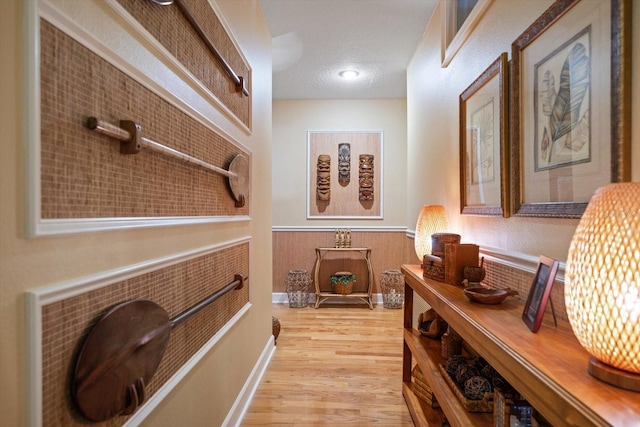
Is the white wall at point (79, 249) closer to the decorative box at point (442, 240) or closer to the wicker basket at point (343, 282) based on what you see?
the decorative box at point (442, 240)

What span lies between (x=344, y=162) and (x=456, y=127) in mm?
2312

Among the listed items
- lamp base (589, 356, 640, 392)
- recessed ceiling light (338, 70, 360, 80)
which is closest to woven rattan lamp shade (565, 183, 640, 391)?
lamp base (589, 356, 640, 392)

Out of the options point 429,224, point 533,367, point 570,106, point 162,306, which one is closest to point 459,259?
point 429,224

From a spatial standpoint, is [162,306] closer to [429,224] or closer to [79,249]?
[79,249]

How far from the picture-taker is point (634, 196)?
24.5 inches

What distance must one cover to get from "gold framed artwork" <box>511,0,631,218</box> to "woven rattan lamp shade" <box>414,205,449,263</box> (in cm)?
70

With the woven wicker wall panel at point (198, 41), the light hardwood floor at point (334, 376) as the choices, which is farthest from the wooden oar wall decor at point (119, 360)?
the light hardwood floor at point (334, 376)

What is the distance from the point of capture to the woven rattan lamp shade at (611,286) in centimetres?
60

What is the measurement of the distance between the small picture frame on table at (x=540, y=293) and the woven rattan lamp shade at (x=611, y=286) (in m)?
0.21

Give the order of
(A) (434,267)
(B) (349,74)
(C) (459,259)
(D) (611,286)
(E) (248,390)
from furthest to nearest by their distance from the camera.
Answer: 1. (B) (349,74)
2. (E) (248,390)
3. (A) (434,267)
4. (C) (459,259)
5. (D) (611,286)

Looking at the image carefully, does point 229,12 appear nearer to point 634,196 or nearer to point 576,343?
point 634,196

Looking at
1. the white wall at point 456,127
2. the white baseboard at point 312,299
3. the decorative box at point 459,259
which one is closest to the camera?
the white wall at point 456,127

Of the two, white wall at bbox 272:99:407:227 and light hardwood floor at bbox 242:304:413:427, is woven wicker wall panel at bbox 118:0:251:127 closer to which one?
light hardwood floor at bbox 242:304:413:427

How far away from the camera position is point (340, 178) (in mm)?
4336
